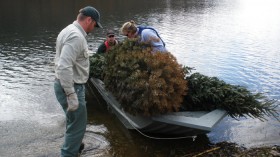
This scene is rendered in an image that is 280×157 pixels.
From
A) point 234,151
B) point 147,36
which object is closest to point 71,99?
point 147,36

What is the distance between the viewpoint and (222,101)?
730 cm

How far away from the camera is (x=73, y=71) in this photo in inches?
215

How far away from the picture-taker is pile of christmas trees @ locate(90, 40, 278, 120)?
680 centimetres

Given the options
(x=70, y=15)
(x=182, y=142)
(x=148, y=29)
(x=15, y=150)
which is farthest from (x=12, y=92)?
(x=70, y=15)

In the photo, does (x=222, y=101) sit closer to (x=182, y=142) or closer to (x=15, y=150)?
(x=182, y=142)

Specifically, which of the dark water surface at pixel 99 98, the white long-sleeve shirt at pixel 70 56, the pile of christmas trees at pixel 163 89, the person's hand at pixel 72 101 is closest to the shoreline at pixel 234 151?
the dark water surface at pixel 99 98

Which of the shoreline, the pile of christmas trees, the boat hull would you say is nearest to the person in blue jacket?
the pile of christmas trees

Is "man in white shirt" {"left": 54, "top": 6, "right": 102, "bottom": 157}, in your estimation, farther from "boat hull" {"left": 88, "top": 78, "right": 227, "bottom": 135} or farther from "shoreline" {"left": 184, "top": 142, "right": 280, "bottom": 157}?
"shoreline" {"left": 184, "top": 142, "right": 280, "bottom": 157}

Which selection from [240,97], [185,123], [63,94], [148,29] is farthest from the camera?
[148,29]

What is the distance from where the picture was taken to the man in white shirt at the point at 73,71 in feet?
16.7

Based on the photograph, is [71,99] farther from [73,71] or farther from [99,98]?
[99,98]

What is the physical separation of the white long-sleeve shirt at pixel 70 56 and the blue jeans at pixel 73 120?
0.79 feet

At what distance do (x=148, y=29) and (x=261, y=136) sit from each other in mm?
3571

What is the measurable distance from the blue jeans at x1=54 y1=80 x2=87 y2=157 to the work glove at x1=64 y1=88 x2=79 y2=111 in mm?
317
